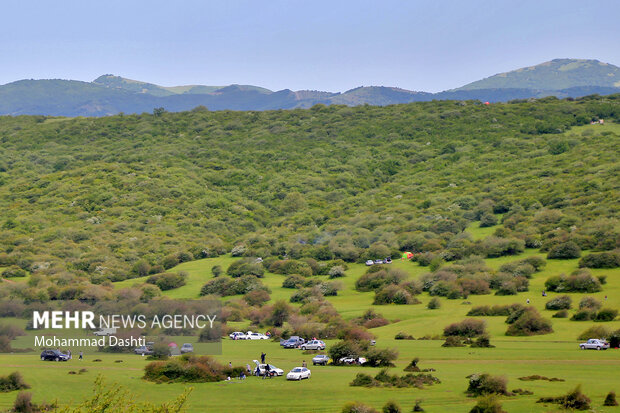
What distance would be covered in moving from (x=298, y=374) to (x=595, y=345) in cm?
1914

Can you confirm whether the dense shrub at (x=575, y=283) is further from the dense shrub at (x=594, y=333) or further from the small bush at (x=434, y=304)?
the dense shrub at (x=594, y=333)

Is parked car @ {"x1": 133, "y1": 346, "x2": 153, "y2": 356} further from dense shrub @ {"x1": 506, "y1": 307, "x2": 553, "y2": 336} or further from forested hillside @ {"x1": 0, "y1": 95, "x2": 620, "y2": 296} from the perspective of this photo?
forested hillside @ {"x1": 0, "y1": 95, "x2": 620, "y2": 296}

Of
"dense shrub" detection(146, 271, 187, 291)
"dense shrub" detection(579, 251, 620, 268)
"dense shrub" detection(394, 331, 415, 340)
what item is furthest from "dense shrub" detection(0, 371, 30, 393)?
"dense shrub" detection(579, 251, 620, 268)

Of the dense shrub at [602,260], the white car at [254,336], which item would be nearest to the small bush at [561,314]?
the dense shrub at [602,260]

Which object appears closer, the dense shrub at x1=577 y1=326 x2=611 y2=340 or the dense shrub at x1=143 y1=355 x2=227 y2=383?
the dense shrub at x1=143 y1=355 x2=227 y2=383

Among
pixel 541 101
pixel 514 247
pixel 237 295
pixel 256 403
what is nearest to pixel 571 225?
pixel 514 247

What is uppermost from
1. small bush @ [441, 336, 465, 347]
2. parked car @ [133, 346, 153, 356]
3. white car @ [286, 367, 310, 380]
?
white car @ [286, 367, 310, 380]

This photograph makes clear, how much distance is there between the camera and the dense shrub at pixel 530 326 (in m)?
50.6

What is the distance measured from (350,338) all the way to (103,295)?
33844mm

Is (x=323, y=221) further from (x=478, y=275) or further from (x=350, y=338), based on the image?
(x=350, y=338)

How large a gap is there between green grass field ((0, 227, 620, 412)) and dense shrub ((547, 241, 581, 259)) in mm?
16972

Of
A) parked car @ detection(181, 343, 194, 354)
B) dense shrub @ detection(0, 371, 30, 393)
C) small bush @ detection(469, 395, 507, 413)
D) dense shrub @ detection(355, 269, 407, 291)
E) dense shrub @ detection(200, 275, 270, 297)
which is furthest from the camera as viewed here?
dense shrub @ detection(200, 275, 270, 297)

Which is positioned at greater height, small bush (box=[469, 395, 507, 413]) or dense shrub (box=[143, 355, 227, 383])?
small bush (box=[469, 395, 507, 413])

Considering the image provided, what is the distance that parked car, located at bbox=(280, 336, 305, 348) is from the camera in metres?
52.2
